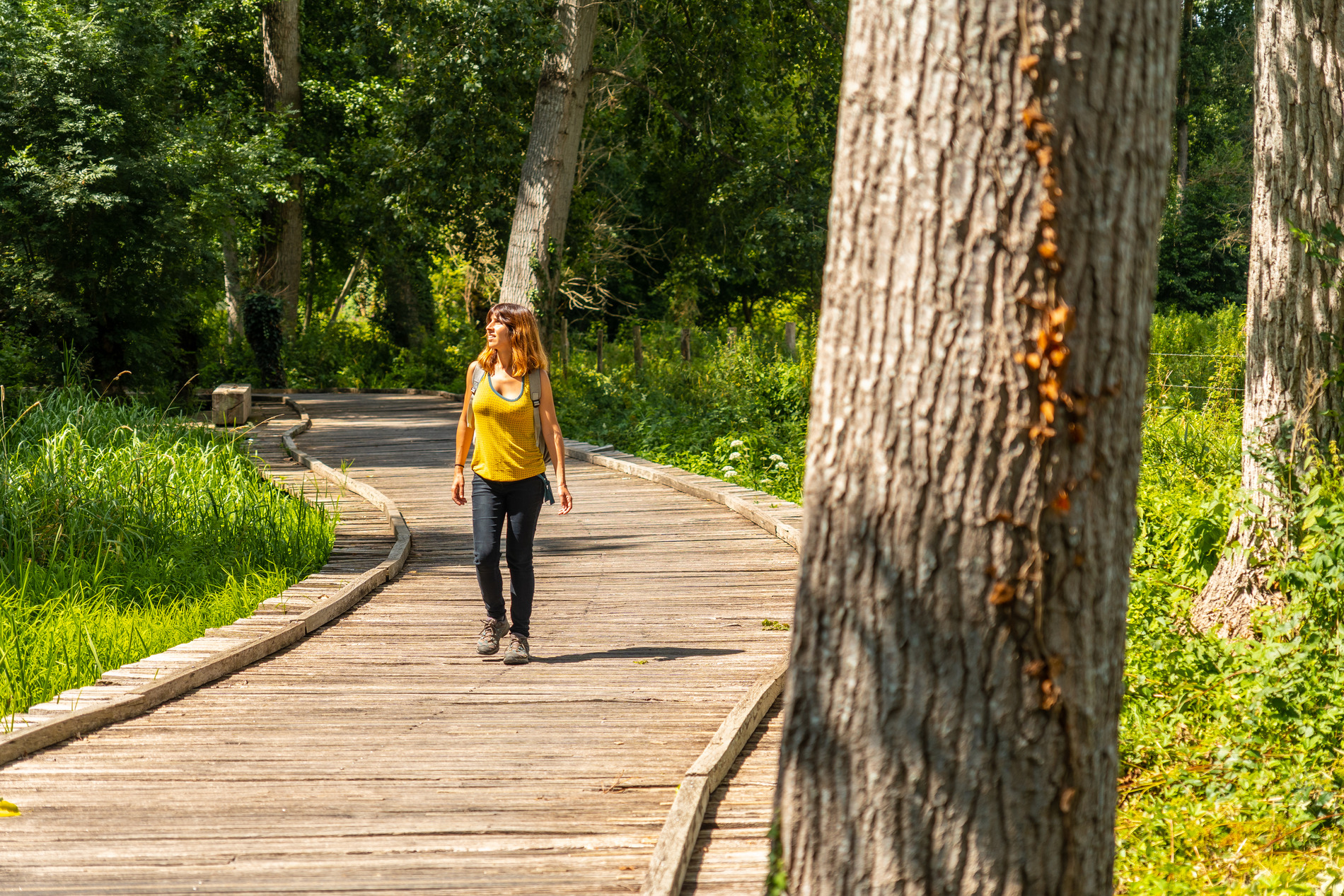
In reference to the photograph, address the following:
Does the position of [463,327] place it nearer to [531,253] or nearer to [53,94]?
[531,253]

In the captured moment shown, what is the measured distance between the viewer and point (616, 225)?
25.0 meters

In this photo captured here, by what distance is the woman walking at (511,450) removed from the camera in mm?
5992

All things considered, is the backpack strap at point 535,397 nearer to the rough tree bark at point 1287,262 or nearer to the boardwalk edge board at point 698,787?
the boardwalk edge board at point 698,787

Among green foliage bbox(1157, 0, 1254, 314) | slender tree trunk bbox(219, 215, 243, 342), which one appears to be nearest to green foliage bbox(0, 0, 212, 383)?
slender tree trunk bbox(219, 215, 243, 342)

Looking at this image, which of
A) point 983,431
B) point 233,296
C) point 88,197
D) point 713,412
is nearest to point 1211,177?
point 713,412

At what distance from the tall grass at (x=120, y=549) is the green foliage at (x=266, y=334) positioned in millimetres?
16251

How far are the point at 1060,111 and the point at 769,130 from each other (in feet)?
89.0

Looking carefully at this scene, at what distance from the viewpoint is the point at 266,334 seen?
26859 mm

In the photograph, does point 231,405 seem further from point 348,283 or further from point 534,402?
point 348,283

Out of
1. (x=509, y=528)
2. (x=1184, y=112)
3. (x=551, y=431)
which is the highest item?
(x=1184, y=112)

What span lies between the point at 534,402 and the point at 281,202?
23959mm

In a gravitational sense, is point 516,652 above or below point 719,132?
below

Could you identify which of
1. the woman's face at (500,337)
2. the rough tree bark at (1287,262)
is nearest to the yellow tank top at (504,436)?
the woman's face at (500,337)

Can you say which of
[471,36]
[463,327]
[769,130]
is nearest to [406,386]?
[463,327]
